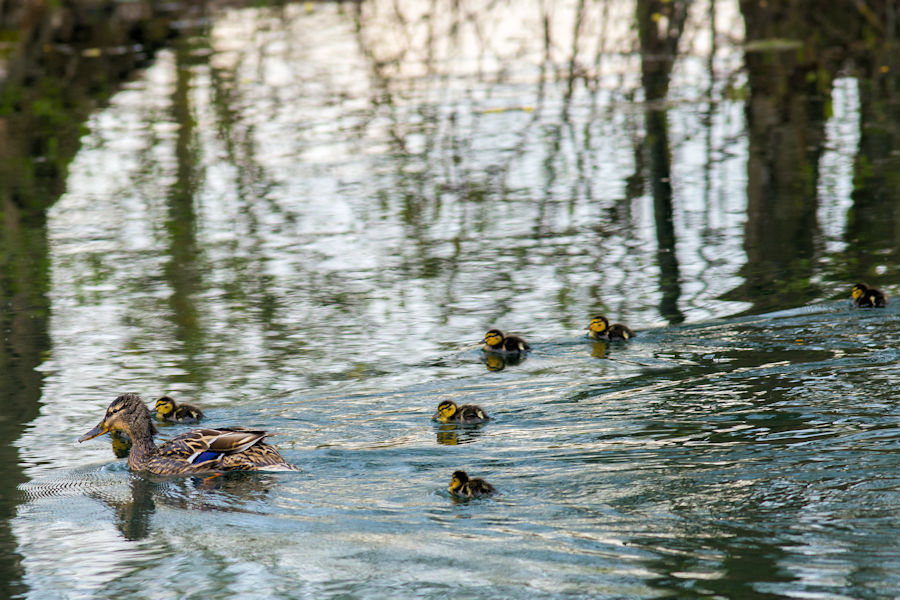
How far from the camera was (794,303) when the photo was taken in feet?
25.9

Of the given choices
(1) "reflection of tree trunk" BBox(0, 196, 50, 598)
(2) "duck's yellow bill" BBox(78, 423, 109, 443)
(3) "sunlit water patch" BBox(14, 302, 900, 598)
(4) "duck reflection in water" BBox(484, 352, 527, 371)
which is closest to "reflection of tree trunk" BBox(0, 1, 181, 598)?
(1) "reflection of tree trunk" BBox(0, 196, 50, 598)

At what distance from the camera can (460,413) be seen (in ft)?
20.6

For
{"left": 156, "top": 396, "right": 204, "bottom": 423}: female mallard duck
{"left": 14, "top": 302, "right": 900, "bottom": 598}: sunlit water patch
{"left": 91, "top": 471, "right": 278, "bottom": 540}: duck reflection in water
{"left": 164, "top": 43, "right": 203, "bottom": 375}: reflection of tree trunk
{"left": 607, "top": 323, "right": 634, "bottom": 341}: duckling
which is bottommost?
{"left": 91, "top": 471, "right": 278, "bottom": 540}: duck reflection in water

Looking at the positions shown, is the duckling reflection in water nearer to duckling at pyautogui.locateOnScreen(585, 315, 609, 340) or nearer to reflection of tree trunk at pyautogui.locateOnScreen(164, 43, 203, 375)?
duckling at pyautogui.locateOnScreen(585, 315, 609, 340)

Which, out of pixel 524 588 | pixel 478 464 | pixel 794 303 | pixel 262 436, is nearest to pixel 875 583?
pixel 524 588

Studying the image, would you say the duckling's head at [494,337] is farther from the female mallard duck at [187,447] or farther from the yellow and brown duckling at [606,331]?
the female mallard duck at [187,447]

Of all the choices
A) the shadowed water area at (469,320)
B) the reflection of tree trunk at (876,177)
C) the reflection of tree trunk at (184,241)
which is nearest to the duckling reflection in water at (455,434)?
the shadowed water area at (469,320)

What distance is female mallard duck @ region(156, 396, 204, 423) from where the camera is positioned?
21.9 feet

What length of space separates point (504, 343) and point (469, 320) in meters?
0.80

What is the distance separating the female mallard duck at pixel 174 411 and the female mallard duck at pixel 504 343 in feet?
5.47

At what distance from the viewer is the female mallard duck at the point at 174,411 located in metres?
6.66

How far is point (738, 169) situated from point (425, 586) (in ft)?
25.9

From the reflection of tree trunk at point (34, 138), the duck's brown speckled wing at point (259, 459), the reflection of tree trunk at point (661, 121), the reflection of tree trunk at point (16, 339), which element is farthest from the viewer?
the reflection of tree trunk at point (661, 121)

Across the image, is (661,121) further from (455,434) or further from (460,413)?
(455,434)
